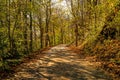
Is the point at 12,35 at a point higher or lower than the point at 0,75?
higher

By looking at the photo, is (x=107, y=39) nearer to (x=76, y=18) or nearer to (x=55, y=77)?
(x=55, y=77)

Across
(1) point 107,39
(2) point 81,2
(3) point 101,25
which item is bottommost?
(1) point 107,39

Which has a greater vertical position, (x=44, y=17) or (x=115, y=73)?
(x=44, y=17)

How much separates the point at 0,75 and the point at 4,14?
6.40 metres

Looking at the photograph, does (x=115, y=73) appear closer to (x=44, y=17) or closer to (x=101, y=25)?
(x=101, y=25)

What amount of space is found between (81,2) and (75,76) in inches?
1140

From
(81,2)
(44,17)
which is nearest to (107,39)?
(81,2)

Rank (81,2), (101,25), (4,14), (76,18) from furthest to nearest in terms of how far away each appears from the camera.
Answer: (81,2) → (76,18) → (101,25) → (4,14)

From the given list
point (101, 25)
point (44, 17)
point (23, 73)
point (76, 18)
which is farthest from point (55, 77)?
point (44, 17)

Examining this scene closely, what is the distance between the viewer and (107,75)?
1128 centimetres

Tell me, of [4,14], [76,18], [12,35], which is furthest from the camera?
[76,18]

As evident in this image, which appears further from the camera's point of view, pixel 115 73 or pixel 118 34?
pixel 118 34

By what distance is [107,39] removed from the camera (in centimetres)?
1886

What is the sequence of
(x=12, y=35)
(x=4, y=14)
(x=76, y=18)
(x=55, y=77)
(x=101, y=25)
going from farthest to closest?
(x=76, y=18), (x=101, y=25), (x=12, y=35), (x=4, y=14), (x=55, y=77)
